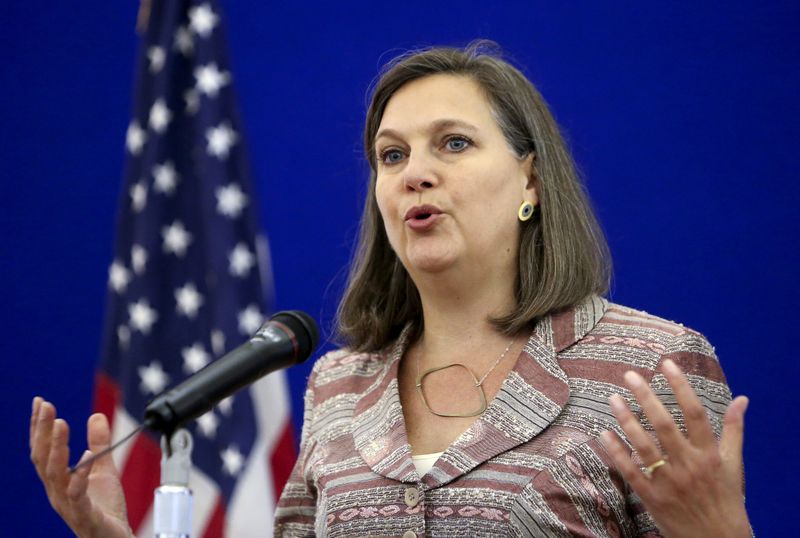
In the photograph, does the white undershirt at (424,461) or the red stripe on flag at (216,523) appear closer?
the white undershirt at (424,461)

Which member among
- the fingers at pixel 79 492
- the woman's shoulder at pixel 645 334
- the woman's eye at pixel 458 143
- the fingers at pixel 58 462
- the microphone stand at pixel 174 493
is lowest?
the microphone stand at pixel 174 493

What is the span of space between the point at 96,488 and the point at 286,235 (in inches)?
57.8

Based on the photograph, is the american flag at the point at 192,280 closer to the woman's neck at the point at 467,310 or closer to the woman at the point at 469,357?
the woman at the point at 469,357

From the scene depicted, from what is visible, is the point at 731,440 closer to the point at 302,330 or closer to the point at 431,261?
the point at 302,330

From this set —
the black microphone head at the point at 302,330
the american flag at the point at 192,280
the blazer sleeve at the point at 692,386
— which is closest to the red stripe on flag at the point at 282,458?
the american flag at the point at 192,280

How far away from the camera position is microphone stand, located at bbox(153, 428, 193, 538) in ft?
4.59

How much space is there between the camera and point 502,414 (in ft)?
6.65

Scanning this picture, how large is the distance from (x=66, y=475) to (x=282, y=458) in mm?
1109

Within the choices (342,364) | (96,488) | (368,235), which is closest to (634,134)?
(368,235)

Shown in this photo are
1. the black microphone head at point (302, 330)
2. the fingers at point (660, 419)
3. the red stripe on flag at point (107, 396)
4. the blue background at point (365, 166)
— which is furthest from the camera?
the red stripe on flag at point (107, 396)

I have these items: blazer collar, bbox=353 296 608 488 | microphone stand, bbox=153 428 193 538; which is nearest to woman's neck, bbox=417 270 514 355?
blazer collar, bbox=353 296 608 488

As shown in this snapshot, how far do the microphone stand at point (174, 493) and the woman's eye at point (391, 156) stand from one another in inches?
40.2

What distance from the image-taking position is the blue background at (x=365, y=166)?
2875 millimetres

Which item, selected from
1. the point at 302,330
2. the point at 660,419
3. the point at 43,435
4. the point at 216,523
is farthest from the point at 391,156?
the point at 216,523
